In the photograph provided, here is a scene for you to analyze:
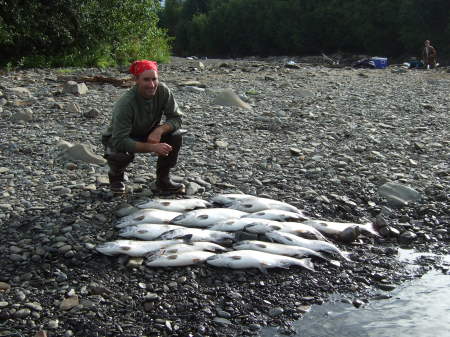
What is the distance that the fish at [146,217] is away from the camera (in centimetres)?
533

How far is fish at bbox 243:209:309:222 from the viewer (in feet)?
18.4

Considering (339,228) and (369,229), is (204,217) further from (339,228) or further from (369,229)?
(369,229)

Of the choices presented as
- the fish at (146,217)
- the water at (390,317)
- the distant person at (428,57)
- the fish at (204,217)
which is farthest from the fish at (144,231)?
the distant person at (428,57)

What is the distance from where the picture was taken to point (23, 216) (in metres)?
5.43

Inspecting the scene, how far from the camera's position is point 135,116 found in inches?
219

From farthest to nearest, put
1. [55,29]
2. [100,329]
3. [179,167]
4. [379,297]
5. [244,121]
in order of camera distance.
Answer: [55,29]
[244,121]
[179,167]
[379,297]
[100,329]

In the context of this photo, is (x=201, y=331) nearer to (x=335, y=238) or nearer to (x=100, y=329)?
(x=100, y=329)

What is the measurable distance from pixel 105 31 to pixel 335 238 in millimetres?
12962

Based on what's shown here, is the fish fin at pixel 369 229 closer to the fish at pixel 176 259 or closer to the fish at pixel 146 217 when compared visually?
the fish at pixel 176 259

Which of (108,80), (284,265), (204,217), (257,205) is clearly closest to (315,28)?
(108,80)

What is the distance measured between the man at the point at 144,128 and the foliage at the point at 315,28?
45.1 meters

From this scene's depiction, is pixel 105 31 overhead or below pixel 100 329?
overhead

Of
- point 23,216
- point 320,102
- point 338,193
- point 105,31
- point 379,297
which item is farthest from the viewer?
point 105,31

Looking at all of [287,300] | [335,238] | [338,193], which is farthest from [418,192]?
[287,300]
